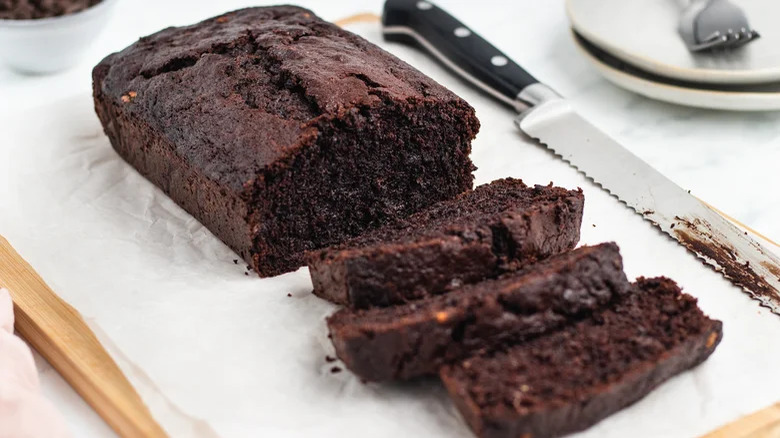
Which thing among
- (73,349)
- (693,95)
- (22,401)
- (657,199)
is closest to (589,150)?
(657,199)

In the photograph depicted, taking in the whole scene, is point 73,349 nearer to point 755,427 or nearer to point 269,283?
point 269,283

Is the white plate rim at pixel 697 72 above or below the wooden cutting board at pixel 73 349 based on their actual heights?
above

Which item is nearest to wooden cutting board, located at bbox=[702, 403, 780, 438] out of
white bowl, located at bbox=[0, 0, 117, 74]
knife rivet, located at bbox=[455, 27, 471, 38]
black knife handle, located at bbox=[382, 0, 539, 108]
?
black knife handle, located at bbox=[382, 0, 539, 108]

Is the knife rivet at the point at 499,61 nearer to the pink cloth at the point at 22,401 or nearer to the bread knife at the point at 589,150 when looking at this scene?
the bread knife at the point at 589,150

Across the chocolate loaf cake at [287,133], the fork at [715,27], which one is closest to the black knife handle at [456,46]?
the chocolate loaf cake at [287,133]

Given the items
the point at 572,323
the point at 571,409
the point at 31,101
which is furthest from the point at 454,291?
the point at 31,101

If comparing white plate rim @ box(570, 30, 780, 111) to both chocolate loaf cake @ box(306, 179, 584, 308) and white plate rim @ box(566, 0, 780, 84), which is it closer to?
white plate rim @ box(566, 0, 780, 84)
